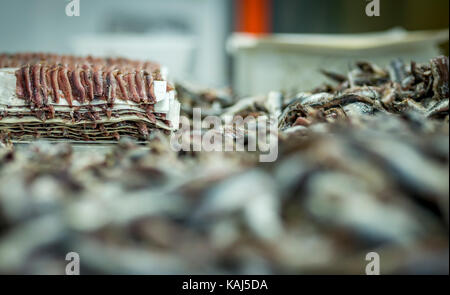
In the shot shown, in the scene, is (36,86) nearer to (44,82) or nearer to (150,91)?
(44,82)

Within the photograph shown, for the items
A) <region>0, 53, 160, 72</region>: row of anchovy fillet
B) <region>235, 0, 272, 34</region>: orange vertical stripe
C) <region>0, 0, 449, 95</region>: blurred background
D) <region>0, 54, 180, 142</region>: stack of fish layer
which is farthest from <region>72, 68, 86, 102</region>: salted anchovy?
<region>235, 0, 272, 34</region>: orange vertical stripe

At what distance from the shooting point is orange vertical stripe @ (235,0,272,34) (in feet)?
17.8

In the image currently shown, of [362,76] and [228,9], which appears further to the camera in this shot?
[228,9]

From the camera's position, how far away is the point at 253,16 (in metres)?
5.55

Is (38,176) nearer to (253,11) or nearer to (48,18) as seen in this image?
(48,18)

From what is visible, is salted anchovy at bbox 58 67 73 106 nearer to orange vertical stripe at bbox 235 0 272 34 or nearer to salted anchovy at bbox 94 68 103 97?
salted anchovy at bbox 94 68 103 97

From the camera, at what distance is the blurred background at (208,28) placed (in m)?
2.96

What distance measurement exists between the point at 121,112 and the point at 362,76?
2.37 ft

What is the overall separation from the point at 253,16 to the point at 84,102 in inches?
185

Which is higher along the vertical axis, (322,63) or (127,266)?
(322,63)

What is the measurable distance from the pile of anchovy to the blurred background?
1.72 metres

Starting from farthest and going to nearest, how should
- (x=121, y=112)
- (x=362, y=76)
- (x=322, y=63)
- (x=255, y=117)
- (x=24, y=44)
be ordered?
(x=24, y=44), (x=322, y=63), (x=362, y=76), (x=255, y=117), (x=121, y=112)

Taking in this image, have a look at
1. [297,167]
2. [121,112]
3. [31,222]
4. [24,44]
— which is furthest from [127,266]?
[24,44]

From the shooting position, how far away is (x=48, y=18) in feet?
15.4
